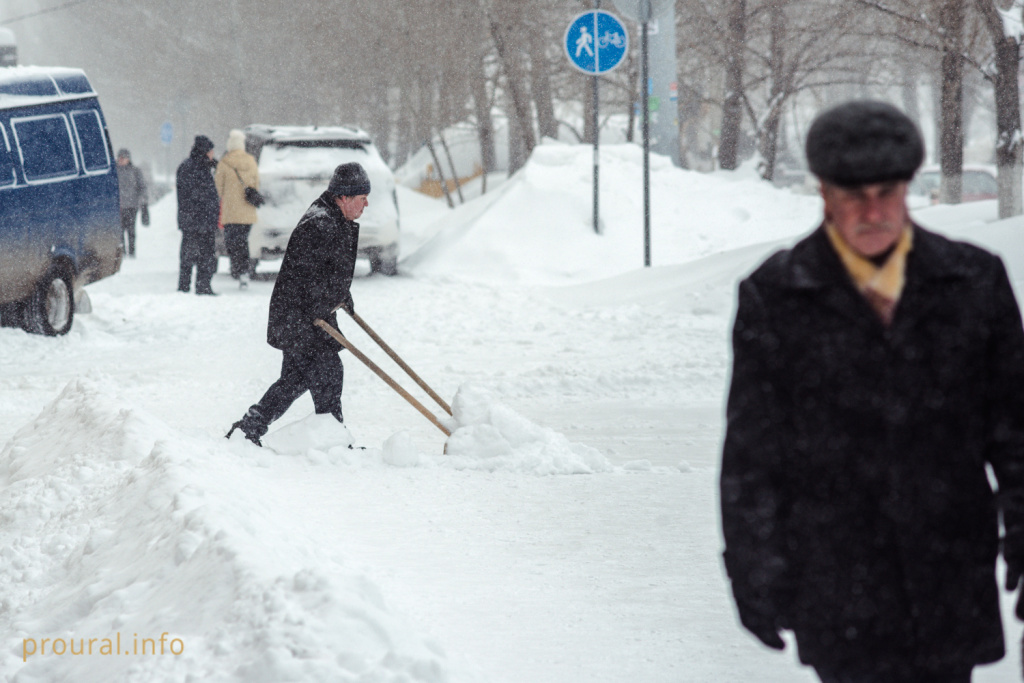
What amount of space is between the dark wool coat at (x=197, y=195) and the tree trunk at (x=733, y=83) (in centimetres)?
892

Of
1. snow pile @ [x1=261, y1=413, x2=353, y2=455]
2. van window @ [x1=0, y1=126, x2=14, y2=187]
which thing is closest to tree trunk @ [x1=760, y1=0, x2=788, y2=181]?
van window @ [x1=0, y1=126, x2=14, y2=187]

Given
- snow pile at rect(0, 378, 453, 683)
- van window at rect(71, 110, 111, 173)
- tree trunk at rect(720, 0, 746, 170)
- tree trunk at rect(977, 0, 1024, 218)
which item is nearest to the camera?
snow pile at rect(0, 378, 453, 683)

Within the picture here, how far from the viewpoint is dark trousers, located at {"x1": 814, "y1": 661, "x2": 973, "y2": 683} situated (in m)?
2.12

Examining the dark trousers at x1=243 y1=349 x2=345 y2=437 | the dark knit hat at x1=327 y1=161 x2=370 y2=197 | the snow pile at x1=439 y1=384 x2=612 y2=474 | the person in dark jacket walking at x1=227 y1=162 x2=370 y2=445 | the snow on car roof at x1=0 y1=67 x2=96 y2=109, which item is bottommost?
the snow pile at x1=439 y1=384 x2=612 y2=474

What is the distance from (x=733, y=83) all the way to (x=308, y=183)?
10753 mm

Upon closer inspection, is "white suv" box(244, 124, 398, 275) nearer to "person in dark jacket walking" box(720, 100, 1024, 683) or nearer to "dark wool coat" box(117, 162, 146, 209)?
"dark wool coat" box(117, 162, 146, 209)

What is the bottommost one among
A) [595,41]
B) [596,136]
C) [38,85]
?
[596,136]

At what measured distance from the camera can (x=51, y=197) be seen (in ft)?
35.7

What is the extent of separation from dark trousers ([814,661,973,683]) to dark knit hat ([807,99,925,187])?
0.80 m

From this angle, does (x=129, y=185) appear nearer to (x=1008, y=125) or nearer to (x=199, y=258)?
(x=199, y=258)

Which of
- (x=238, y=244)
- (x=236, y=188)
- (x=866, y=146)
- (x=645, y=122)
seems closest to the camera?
(x=866, y=146)

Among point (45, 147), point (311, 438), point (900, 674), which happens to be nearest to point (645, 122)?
point (45, 147)

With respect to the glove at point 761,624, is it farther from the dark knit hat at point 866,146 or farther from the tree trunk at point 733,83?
the tree trunk at point 733,83

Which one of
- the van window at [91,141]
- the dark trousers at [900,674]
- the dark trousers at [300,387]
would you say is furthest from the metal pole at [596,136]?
the dark trousers at [900,674]
